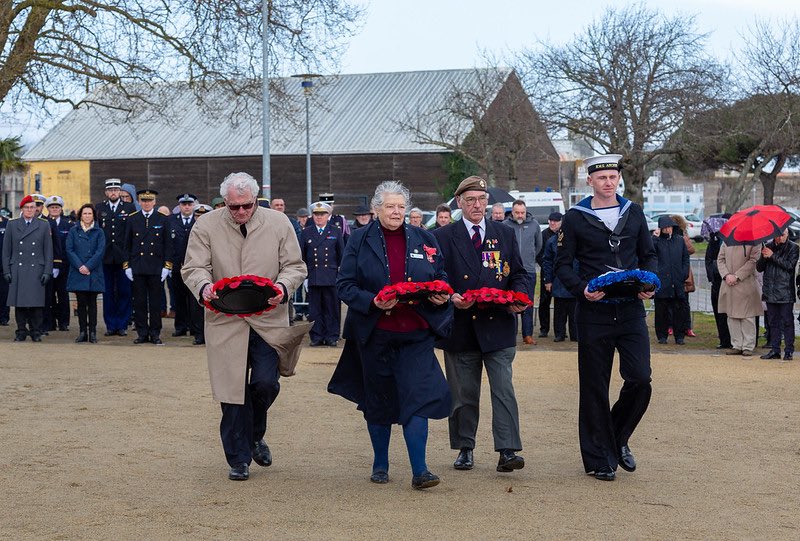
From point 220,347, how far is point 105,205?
11.0 m

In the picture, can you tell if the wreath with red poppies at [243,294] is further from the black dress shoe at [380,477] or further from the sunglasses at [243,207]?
the black dress shoe at [380,477]

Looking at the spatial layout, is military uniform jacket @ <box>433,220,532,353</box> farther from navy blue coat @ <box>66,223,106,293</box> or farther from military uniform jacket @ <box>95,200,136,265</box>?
military uniform jacket @ <box>95,200,136,265</box>

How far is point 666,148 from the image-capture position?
3578 cm

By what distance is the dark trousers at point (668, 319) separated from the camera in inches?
693

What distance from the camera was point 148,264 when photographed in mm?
17047

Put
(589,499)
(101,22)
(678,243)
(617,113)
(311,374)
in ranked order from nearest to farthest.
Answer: (589,499)
(311,374)
(678,243)
(101,22)
(617,113)

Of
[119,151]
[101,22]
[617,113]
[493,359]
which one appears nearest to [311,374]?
[493,359]

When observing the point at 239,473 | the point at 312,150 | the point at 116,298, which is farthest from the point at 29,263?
the point at 312,150

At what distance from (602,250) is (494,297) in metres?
0.77

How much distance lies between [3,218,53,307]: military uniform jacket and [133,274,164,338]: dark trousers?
1338 mm

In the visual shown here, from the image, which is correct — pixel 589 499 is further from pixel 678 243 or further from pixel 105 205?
pixel 105 205

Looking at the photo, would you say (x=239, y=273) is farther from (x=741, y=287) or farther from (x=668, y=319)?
(x=668, y=319)

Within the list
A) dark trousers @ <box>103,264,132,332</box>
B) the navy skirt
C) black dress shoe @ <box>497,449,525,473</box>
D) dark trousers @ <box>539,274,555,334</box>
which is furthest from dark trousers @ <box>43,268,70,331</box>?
black dress shoe @ <box>497,449,525,473</box>

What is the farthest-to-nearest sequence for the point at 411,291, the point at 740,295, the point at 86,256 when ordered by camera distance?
the point at 86,256 < the point at 740,295 < the point at 411,291
